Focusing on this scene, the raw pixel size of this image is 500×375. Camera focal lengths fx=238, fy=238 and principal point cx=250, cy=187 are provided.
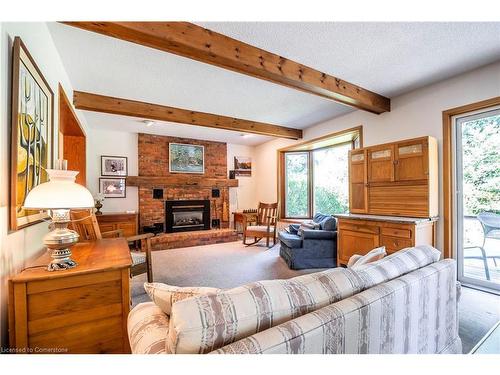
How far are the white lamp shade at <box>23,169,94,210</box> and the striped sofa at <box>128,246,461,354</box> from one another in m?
0.72

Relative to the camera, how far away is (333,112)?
13.1 ft

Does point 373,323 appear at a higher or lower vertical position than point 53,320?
higher

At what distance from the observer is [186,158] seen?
18.4 ft

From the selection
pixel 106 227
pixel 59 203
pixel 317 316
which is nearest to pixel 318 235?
pixel 317 316

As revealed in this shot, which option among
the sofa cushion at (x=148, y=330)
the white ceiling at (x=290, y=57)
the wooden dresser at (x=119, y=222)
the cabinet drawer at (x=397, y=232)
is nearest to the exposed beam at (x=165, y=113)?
the white ceiling at (x=290, y=57)

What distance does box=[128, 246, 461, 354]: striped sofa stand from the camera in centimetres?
69

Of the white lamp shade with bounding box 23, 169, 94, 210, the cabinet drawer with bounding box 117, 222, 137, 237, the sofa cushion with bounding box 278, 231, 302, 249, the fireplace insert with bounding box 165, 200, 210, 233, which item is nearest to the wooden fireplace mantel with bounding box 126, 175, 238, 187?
the fireplace insert with bounding box 165, 200, 210, 233

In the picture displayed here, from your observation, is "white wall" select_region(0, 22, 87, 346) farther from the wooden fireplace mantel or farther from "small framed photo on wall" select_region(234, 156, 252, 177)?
"small framed photo on wall" select_region(234, 156, 252, 177)

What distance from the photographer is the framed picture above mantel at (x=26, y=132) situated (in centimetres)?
123

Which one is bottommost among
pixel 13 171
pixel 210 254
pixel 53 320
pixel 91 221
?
pixel 210 254
